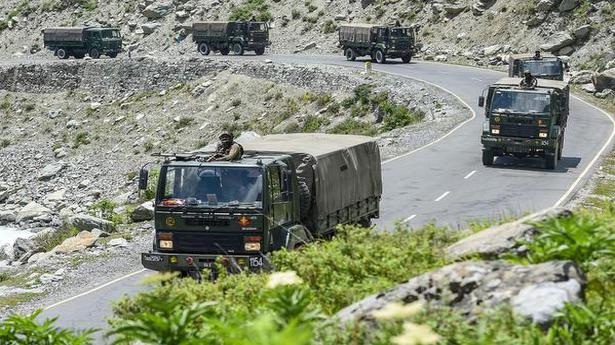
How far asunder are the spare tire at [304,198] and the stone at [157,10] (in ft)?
241

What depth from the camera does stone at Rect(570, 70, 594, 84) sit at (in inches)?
2339

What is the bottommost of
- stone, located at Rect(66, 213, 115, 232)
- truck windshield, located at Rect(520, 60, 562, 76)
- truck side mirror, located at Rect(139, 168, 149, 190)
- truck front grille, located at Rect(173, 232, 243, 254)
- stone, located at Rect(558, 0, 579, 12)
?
stone, located at Rect(66, 213, 115, 232)

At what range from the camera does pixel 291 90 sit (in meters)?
61.4

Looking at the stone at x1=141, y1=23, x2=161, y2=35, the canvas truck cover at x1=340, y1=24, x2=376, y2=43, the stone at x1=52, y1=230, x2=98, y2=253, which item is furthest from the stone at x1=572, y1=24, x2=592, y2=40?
the stone at x1=52, y1=230, x2=98, y2=253

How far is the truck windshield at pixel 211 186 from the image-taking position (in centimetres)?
1641

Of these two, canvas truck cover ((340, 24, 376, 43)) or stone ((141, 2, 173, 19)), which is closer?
canvas truck cover ((340, 24, 376, 43))

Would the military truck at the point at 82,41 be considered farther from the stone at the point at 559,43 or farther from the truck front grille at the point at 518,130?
the truck front grille at the point at 518,130

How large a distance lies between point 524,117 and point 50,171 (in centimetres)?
3275

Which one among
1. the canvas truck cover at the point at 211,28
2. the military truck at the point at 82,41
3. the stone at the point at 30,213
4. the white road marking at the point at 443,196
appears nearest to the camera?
the white road marking at the point at 443,196

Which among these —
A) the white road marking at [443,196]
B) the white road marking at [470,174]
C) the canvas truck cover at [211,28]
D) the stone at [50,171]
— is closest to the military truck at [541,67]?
the white road marking at [470,174]

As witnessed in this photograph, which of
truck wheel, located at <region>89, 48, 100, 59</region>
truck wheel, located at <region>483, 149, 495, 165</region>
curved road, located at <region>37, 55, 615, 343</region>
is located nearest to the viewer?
curved road, located at <region>37, 55, 615, 343</region>

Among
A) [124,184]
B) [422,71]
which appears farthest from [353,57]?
[124,184]

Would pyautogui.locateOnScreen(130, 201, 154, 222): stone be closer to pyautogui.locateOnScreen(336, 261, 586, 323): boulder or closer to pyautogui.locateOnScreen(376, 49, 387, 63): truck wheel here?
pyautogui.locateOnScreen(336, 261, 586, 323): boulder

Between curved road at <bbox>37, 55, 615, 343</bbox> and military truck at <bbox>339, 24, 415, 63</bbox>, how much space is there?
21230mm
